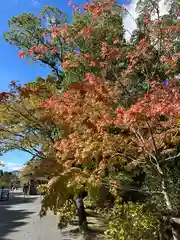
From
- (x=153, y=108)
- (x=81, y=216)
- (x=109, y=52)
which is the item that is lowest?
(x=81, y=216)

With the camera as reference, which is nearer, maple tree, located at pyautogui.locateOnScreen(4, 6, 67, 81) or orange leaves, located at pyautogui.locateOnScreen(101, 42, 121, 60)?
orange leaves, located at pyautogui.locateOnScreen(101, 42, 121, 60)

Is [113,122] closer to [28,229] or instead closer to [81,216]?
[81,216]

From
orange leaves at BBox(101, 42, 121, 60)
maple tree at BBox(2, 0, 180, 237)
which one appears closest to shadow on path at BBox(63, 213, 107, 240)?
maple tree at BBox(2, 0, 180, 237)

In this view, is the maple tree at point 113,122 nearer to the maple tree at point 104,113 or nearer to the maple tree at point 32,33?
the maple tree at point 104,113

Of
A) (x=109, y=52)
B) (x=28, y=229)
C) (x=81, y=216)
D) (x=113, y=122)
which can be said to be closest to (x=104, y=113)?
(x=113, y=122)

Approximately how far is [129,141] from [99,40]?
10.6ft

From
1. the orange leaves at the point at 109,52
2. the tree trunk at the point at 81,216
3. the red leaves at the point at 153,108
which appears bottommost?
the tree trunk at the point at 81,216

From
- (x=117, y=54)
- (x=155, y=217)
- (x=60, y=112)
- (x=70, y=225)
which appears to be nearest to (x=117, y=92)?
(x=117, y=54)

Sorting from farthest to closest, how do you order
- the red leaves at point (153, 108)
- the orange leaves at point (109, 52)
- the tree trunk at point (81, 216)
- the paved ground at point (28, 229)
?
the tree trunk at point (81, 216) → the paved ground at point (28, 229) → the orange leaves at point (109, 52) → the red leaves at point (153, 108)

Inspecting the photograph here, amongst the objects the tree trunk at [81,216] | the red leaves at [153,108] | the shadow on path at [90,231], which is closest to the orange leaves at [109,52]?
the red leaves at [153,108]

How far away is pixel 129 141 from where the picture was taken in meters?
6.37

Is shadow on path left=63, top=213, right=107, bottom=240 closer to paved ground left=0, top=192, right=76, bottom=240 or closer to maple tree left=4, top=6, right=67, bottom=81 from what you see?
paved ground left=0, top=192, right=76, bottom=240

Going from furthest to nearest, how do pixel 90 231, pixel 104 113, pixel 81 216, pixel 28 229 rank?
pixel 28 229, pixel 81 216, pixel 90 231, pixel 104 113

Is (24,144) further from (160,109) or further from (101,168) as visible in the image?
(160,109)
